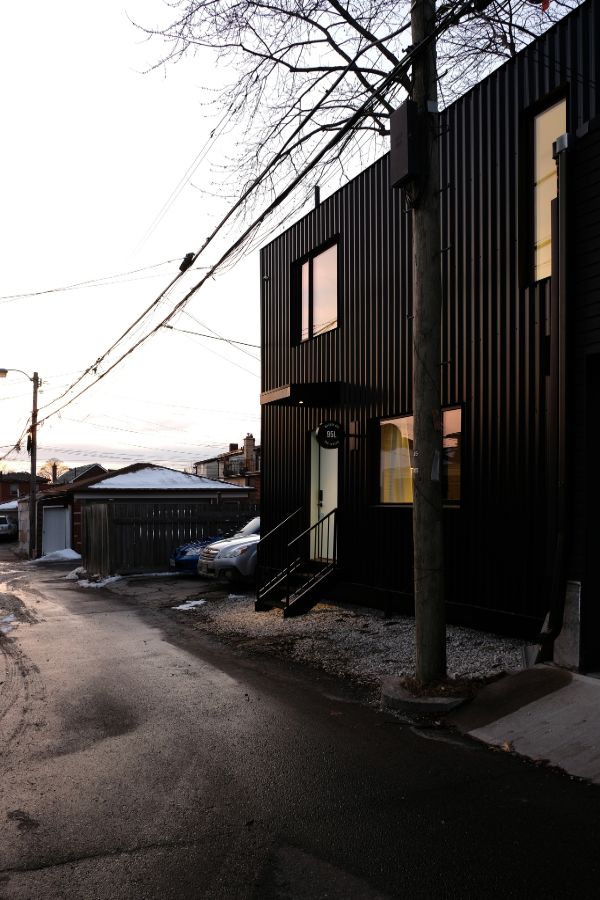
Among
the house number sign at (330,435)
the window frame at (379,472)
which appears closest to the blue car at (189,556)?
the house number sign at (330,435)

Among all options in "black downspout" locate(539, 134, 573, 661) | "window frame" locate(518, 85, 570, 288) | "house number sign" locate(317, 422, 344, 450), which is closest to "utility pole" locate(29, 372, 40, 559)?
"house number sign" locate(317, 422, 344, 450)

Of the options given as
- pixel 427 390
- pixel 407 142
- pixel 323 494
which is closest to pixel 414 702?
pixel 427 390

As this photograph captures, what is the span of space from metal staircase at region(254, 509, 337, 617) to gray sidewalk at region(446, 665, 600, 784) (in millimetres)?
4864

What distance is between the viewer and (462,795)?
441cm

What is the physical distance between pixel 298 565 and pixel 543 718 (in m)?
7.11

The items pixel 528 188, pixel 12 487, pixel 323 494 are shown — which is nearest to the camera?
pixel 528 188

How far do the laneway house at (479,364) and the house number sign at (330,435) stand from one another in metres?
0.03

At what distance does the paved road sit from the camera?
11.4ft

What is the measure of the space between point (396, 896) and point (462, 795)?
125 centimetres

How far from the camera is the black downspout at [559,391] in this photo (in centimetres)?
646

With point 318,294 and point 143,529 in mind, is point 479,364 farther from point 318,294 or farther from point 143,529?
point 143,529

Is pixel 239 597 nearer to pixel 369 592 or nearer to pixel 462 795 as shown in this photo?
pixel 369 592

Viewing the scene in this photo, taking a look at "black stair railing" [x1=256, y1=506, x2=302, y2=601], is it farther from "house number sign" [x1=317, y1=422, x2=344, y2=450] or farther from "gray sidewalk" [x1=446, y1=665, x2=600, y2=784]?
"gray sidewalk" [x1=446, y1=665, x2=600, y2=784]

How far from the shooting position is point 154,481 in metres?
33.1
